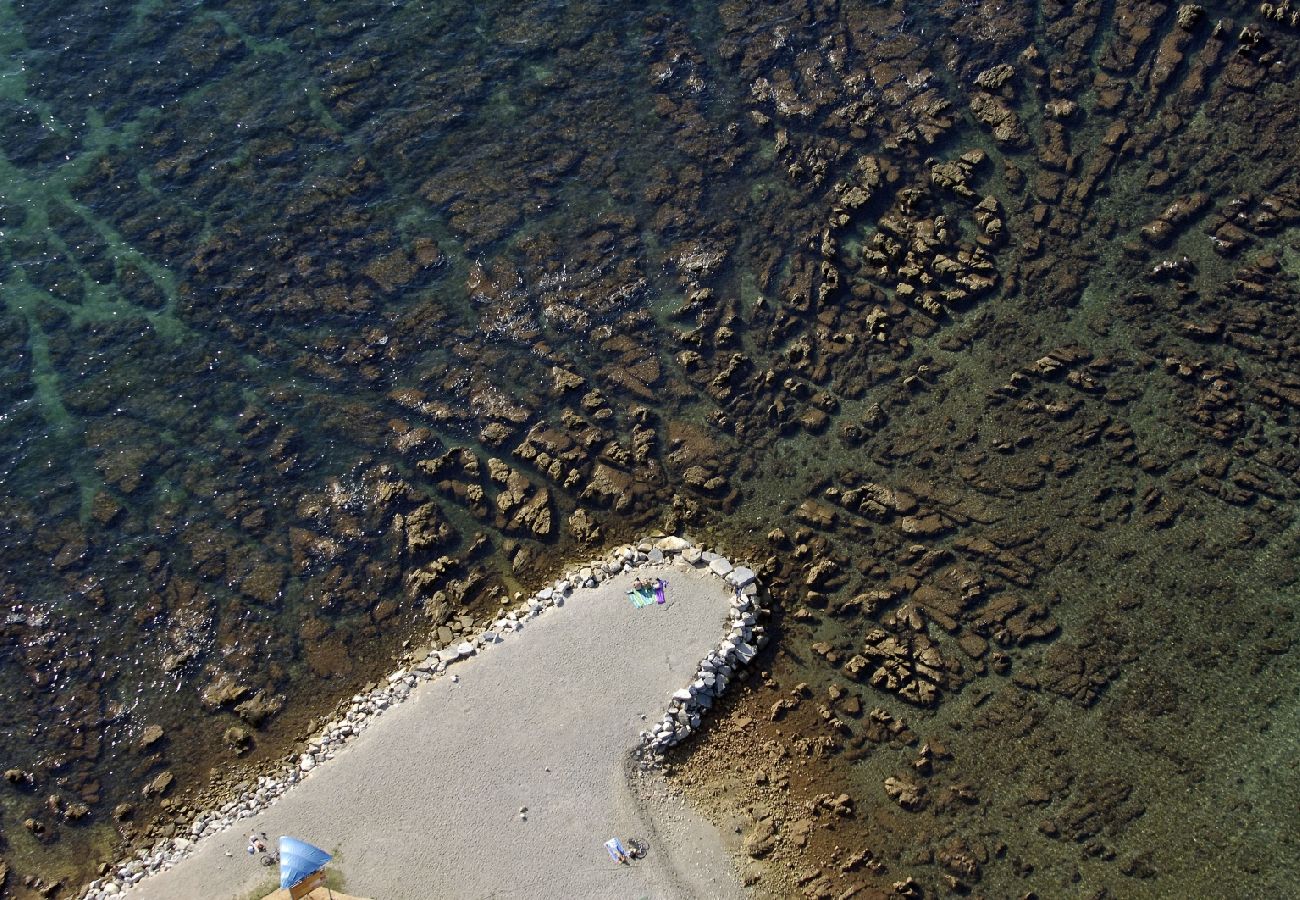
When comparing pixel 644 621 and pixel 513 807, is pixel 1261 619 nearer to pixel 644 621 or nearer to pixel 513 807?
pixel 644 621

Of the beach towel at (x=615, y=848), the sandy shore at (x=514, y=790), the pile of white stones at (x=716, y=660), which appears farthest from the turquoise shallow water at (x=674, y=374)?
the beach towel at (x=615, y=848)

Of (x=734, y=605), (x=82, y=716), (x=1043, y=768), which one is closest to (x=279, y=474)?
(x=82, y=716)

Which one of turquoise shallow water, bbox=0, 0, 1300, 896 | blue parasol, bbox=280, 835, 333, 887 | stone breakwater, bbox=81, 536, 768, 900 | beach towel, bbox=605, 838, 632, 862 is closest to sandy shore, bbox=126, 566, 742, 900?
beach towel, bbox=605, 838, 632, 862

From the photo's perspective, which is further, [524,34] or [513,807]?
[524,34]

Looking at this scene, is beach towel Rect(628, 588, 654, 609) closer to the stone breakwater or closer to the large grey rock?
the stone breakwater

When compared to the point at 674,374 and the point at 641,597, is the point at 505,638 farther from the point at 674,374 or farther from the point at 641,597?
the point at 674,374

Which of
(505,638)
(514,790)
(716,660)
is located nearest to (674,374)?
(716,660)

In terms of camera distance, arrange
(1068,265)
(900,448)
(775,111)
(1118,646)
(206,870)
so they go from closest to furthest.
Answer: (206,870), (1118,646), (900,448), (1068,265), (775,111)
